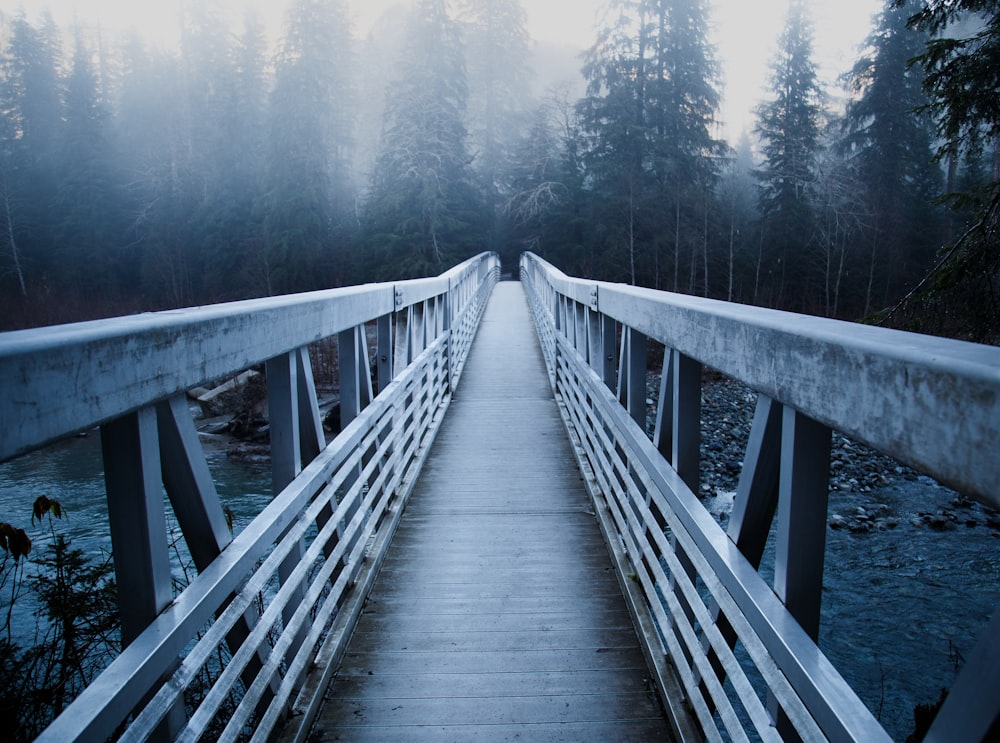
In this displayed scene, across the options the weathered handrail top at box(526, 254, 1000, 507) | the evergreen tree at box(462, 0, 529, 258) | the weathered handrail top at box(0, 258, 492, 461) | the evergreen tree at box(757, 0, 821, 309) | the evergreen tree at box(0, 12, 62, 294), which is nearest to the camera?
the weathered handrail top at box(526, 254, 1000, 507)

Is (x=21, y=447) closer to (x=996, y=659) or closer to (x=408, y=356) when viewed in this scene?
(x=996, y=659)

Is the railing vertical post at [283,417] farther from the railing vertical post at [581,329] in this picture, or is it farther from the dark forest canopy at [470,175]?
the dark forest canopy at [470,175]

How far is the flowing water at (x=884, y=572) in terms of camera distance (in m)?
5.93

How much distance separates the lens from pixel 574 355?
5637mm

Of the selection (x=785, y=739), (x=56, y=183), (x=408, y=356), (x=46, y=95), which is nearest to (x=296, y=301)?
(x=785, y=739)

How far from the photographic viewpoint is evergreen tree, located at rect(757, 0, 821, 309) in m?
32.3

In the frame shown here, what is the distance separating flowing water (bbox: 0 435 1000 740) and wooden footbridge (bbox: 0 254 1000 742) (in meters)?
3.30

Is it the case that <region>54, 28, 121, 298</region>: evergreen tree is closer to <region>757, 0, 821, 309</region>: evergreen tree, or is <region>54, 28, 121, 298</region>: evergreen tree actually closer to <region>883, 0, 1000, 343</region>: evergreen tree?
<region>757, 0, 821, 309</region>: evergreen tree

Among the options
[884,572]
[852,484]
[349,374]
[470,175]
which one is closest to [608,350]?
[349,374]

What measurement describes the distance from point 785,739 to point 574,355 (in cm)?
419

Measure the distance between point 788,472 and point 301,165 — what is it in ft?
122

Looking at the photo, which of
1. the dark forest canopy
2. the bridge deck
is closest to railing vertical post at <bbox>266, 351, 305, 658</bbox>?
the bridge deck

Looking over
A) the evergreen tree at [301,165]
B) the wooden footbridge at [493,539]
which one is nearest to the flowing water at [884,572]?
the wooden footbridge at [493,539]

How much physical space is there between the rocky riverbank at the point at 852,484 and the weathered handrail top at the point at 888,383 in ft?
19.9
